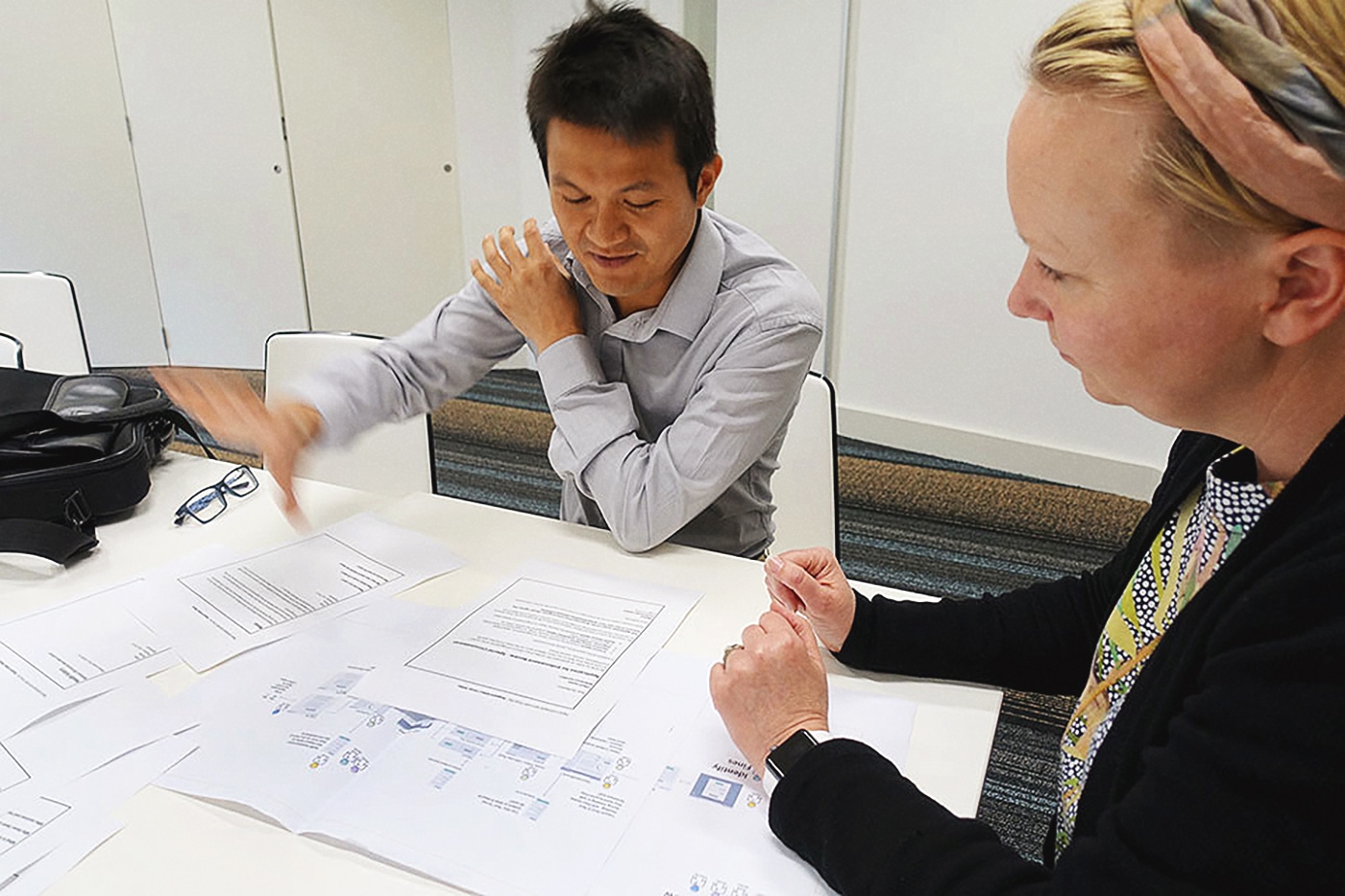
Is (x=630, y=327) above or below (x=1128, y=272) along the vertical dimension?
below

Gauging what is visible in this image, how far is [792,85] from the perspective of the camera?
339 centimetres

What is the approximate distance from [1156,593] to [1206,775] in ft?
1.08

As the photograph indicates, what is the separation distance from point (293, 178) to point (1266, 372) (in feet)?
13.5

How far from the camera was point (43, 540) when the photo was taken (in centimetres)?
119

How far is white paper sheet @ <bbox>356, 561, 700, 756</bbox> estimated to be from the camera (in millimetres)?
905

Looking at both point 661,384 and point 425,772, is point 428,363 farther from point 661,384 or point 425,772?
point 425,772

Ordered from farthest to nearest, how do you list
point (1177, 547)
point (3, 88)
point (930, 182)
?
point (3, 88) < point (930, 182) < point (1177, 547)

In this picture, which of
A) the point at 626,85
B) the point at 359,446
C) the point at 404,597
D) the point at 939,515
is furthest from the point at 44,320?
the point at 939,515

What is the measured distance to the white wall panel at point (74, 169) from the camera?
3609mm

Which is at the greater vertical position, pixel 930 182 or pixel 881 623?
pixel 930 182

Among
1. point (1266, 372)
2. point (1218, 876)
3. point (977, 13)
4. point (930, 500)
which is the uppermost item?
point (977, 13)

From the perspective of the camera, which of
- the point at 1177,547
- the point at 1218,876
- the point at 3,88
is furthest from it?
the point at 3,88

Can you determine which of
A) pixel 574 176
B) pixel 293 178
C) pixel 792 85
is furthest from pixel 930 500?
pixel 293 178

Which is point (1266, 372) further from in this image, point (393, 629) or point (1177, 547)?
point (393, 629)
